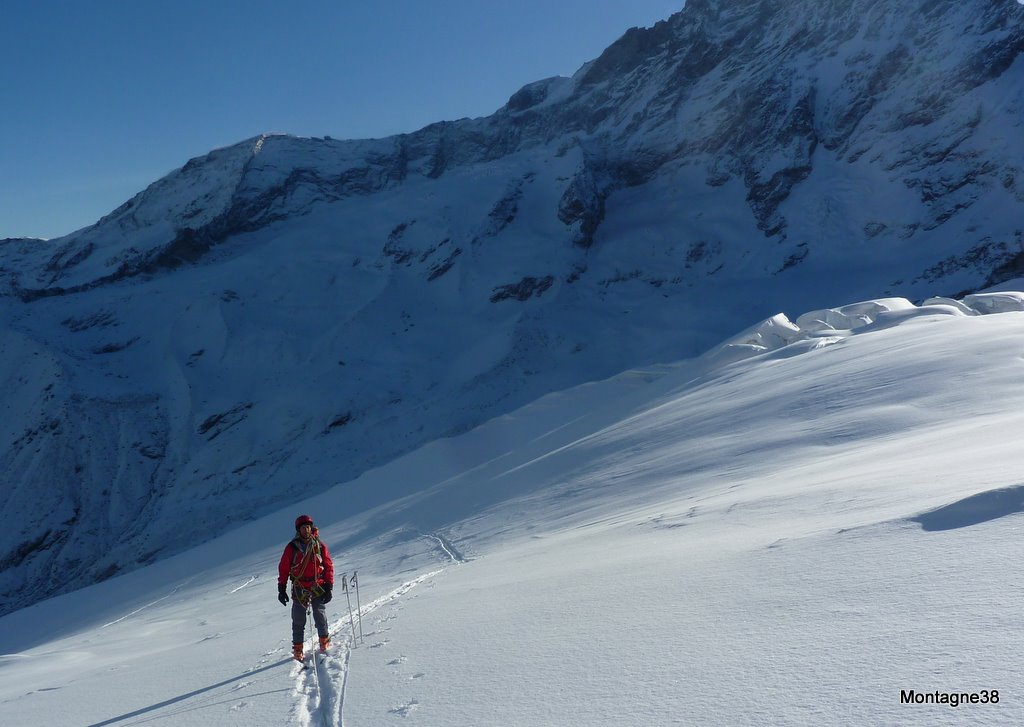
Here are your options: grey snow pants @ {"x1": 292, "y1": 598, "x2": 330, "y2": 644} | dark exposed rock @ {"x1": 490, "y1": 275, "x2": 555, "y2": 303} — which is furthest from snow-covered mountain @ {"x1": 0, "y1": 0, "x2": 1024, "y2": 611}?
grey snow pants @ {"x1": 292, "y1": 598, "x2": 330, "y2": 644}

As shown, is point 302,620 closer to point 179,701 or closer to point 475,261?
point 179,701

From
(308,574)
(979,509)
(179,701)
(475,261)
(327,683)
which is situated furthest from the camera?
(475,261)

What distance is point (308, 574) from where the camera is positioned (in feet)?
25.0

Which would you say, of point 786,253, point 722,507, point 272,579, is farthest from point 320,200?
point 722,507

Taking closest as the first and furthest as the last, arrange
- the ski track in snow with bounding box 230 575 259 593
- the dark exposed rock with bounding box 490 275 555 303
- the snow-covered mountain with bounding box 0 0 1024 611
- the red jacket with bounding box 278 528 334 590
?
the red jacket with bounding box 278 528 334 590
the ski track in snow with bounding box 230 575 259 593
the snow-covered mountain with bounding box 0 0 1024 611
the dark exposed rock with bounding box 490 275 555 303

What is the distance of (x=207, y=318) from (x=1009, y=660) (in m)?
58.8

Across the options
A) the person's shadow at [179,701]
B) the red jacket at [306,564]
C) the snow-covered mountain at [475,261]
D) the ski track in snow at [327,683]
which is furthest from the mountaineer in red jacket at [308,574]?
the snow-covered mountain at [475,261]

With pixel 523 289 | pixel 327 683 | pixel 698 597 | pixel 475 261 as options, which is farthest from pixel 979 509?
pixel 475 261

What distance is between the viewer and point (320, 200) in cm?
7606

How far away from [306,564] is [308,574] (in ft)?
0.31

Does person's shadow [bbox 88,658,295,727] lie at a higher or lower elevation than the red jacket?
lower

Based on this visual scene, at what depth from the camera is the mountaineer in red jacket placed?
24.5 ft

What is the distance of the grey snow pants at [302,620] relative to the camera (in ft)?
24.0

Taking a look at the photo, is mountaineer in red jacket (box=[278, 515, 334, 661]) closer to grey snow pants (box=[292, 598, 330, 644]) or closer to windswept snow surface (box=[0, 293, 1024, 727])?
grey snow pants (box=[292, 598, 330, 644])
